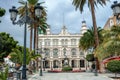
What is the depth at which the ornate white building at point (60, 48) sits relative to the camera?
366 feet

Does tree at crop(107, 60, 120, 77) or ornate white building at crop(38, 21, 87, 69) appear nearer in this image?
tree at crop(107, 60, 120, 77)

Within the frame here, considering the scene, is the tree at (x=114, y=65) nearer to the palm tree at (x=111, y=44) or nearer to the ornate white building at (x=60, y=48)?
the palm tree at (x=111, y=44)

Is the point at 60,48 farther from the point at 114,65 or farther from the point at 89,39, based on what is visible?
the point at 114,65

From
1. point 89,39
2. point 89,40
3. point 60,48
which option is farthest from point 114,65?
point 60,48

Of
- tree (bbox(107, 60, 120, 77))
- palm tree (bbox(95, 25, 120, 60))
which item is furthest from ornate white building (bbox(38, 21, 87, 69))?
tree (bbox(107, 60, 120, 77))

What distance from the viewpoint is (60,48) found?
369 ft

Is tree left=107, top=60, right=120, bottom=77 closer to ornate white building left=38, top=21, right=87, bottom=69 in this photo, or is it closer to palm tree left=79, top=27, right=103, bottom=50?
palm tree left=79, top=27, right=103, bottom=50

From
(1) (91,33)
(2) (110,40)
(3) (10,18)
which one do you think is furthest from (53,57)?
(3) (10,18)

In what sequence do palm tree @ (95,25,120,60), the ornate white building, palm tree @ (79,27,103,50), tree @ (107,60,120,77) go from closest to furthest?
tree @ (107,60,120,77) < palm tree @ (95,25,120,60) < palm tree @ (79,27,103,50) < the ornate white building

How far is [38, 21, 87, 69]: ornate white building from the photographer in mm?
111438

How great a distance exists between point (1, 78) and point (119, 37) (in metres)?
27.4

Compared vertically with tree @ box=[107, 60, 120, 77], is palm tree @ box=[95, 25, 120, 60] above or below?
above

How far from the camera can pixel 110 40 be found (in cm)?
3794

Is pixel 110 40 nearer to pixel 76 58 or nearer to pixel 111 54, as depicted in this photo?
pixel 111 54
